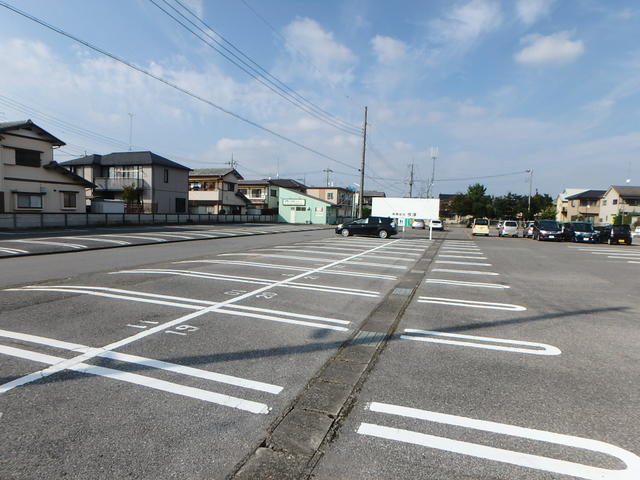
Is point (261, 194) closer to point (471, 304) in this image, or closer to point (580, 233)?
point (580, 233)

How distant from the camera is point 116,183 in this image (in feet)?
124

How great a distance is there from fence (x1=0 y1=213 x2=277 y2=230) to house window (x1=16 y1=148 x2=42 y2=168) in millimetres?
6160

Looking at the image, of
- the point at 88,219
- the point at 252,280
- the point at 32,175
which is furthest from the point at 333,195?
the point at 252,280

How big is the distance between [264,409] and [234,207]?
48361mm

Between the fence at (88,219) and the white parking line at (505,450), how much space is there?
2601cm

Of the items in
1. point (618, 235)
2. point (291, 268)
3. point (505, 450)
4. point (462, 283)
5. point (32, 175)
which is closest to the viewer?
point (505, 450)

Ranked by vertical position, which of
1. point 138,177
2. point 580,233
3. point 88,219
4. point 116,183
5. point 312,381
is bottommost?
point 312,381

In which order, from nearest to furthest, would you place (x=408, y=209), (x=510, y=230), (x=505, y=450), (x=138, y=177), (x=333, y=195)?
(x=505, y=450) < (x=408, y=209) < (x=510, y=230) < (x=138, y=177) < (x=333, y=195)

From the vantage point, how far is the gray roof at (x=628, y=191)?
2083 inches

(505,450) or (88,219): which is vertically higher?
(88,219)

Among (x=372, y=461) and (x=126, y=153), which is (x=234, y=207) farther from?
(x=372, y=461)

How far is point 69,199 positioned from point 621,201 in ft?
225

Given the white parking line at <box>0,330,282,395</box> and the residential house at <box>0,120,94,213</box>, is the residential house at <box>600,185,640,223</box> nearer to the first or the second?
the white parking line at <box>0,330,282,395</box>

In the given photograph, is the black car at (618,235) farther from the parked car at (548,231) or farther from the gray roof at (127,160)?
the gray roof at (127,160)
